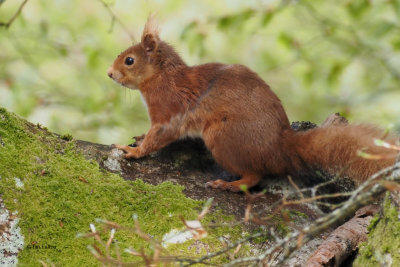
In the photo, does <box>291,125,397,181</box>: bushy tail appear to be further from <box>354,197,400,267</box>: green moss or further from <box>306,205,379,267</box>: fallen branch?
<box>354,197,400,267</box>: green moss

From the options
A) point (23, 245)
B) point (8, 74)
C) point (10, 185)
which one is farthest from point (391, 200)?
point (8, 74)

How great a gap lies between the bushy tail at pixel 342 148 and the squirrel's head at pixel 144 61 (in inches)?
44.4

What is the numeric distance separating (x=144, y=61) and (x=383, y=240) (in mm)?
2293

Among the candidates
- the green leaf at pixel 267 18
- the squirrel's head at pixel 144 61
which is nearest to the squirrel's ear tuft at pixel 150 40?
the squirrel's head at pixel 144 61

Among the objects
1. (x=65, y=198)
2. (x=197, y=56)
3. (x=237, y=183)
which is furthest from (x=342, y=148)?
(x=197, y=56)

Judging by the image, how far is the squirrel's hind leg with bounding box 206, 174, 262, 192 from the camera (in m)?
2.97

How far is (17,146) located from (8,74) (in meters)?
3.75

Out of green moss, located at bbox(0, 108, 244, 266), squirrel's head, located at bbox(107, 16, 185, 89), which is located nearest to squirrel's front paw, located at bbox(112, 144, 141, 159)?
green moss, located at bbox(0, 108, 244, 266)

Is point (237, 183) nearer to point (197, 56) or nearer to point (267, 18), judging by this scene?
point (267, 18)

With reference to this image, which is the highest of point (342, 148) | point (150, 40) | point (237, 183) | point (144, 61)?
point (150, 40)

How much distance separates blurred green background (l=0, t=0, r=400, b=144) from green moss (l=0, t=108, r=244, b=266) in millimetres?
2687

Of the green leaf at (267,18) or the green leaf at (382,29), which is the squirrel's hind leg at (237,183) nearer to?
the green leaf at (382,29)

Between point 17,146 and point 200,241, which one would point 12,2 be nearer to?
point 17,146

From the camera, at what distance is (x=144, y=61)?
365 centimetres
